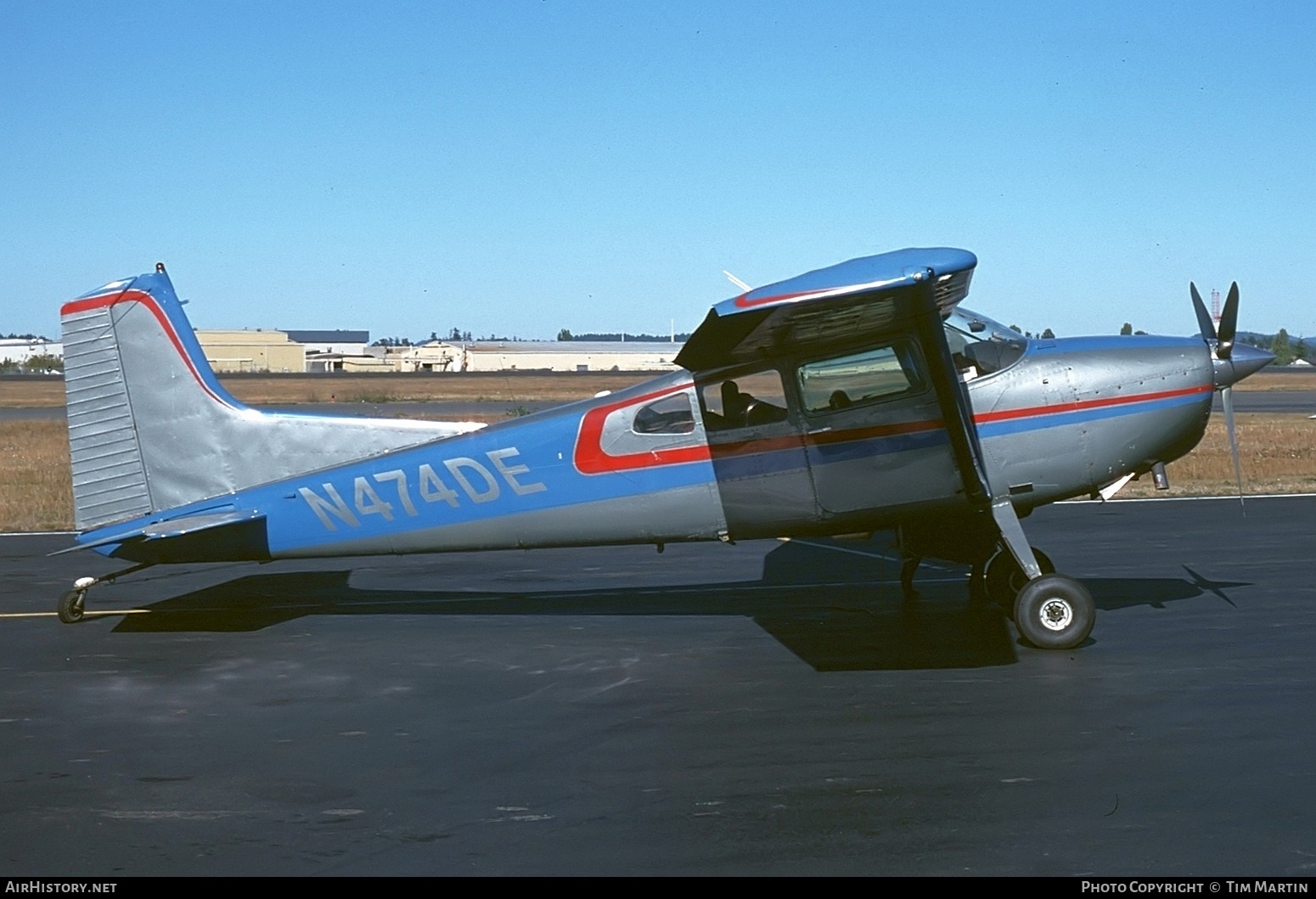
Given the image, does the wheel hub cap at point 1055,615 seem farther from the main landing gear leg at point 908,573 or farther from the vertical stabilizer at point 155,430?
the vertical stabilizer at point 155,430

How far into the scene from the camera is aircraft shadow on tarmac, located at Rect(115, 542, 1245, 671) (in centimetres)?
882

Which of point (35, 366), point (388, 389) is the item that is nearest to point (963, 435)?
point (388, 389)

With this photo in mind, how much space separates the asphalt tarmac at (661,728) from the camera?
5.25 m

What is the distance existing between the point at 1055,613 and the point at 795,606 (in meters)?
2.43

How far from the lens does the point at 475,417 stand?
39.9 metres

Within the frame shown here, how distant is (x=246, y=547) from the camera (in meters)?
9.62

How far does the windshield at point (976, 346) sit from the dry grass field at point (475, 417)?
966 centimetres

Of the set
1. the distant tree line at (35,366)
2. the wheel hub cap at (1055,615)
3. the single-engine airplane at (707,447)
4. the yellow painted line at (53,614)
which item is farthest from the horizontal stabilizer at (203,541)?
the distant tree line at (35,366)

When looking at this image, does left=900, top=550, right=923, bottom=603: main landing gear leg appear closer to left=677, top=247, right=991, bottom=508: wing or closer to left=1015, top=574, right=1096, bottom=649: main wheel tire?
Result: left=677, top=247, right=991, bottom=508: wing

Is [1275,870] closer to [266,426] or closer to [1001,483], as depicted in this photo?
[1001,483]

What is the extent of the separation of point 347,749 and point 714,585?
5.24m

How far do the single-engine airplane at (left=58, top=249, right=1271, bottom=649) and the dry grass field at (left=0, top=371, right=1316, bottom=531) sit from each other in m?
8.20
